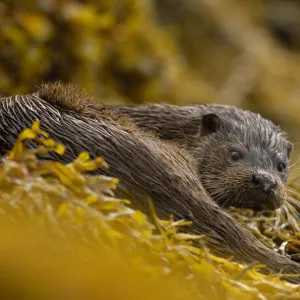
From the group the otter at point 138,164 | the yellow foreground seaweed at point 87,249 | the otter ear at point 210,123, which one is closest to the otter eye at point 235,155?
the otter ear at point 210,123

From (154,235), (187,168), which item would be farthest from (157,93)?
(154,235)

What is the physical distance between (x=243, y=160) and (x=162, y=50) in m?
3.64

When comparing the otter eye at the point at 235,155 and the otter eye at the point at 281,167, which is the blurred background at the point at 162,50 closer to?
the otter eye at the point at 235,155

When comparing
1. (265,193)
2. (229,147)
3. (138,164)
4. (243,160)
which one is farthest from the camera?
(229,147)

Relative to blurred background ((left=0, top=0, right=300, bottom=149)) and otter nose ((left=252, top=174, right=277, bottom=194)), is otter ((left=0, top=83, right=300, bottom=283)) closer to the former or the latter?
otter nose ((left=252, top=174, right=277, bottom=194))

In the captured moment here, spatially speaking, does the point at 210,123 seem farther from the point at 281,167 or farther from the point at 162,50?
the point at 162,50

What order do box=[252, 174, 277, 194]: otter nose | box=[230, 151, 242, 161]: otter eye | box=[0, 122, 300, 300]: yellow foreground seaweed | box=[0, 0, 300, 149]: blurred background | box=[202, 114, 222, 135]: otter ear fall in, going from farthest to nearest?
box=[0, 0, 300, 149]: blurred background
box=[202, 114, 222, 135]: otter ear
box=[230, 151, 242, 161]: otter eye
box=[252, 174, 277, 194]: otter nose
box=[0, 122, 300, 300]: yellow foreground seaweed

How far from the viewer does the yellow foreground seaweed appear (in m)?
1.76

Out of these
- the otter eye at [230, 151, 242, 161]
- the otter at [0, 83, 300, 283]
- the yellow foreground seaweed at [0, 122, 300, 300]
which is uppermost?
the otter eye at [230, 151, 242, 161]

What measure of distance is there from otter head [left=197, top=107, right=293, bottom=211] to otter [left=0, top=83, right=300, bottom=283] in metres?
0.82

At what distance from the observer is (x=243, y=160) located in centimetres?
383

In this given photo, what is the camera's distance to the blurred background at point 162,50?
6.07 metres

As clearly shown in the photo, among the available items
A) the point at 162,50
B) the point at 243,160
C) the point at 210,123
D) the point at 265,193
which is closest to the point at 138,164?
the point at 265,193

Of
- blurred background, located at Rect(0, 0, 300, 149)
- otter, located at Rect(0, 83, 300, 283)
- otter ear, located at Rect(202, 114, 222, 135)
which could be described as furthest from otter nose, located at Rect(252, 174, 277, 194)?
blurred background, located at Rect(0, 0, 300, 149)
